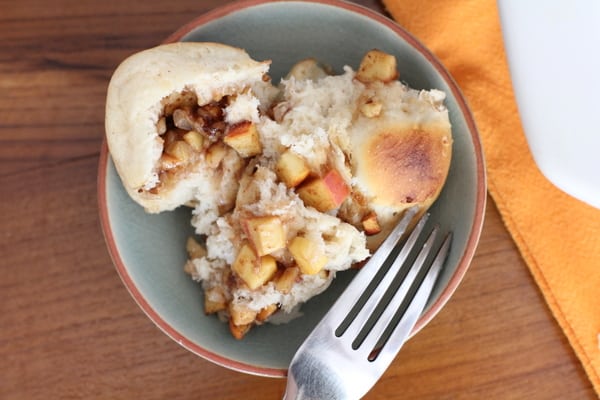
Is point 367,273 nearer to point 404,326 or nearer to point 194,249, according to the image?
point 404,326

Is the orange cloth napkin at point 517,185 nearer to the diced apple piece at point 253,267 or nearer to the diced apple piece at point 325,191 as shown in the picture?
the diced apple piece at point 325,191

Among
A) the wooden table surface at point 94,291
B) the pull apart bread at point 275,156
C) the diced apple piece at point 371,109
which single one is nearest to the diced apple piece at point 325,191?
the pull apart bread at point 275,156

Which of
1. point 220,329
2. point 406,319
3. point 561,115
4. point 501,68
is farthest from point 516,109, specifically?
point 220,329

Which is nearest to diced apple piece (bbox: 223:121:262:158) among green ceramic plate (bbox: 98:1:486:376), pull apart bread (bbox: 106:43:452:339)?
pull apart bread (bbox: 106:43:452:339)

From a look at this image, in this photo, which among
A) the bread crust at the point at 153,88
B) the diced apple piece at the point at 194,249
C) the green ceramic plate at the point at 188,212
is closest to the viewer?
the bread crust at the point at 153,88

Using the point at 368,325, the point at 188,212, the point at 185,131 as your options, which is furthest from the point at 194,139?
the point at 368,325

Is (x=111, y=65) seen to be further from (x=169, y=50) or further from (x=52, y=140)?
(x=169, y=50)
